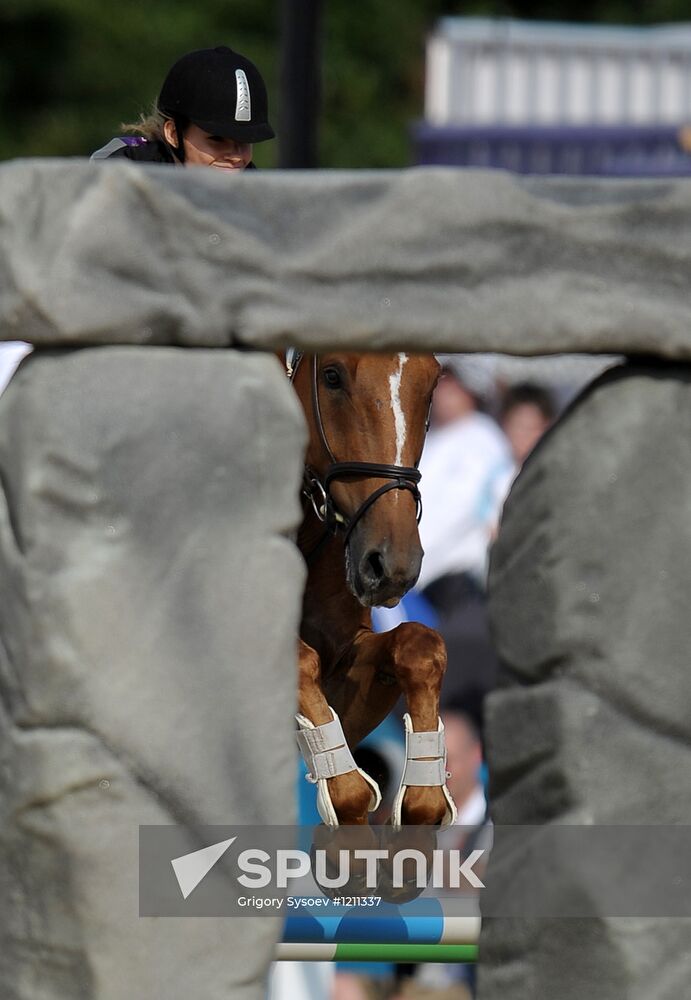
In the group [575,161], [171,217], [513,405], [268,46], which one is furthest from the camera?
[268,46]

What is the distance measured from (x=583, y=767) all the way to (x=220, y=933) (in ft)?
2.17

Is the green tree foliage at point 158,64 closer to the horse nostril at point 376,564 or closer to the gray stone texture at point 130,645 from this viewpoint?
the horse nostril at point 376,564

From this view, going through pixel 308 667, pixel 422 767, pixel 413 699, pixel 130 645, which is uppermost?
pixel 130 645

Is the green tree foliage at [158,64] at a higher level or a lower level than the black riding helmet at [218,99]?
lower

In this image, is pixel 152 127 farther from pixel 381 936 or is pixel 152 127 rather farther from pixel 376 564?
pixel 381 936

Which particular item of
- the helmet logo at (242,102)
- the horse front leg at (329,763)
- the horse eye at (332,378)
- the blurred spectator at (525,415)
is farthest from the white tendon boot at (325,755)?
the blurred spectator at (525,415)

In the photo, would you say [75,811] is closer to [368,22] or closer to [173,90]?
[173,90]

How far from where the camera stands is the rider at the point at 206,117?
4277 mm

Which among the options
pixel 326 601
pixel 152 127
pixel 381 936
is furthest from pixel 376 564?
pixel 152 127

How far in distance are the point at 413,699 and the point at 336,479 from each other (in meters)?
0.59

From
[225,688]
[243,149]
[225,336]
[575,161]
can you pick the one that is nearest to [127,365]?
[225,336]

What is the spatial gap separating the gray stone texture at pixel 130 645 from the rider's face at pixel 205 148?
182cm

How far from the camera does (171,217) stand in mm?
2613

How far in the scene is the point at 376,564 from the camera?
151 inches
